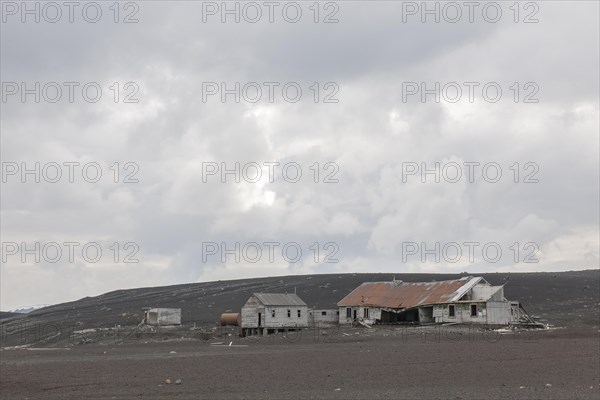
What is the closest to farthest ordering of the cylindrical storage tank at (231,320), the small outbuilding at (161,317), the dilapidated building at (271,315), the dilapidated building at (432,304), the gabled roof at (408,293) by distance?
the dilapidated building at (432,304), the gabled roof at (408,293), the dilapidated building at (271,315), the small outbuilding at (161,317), the cylindrical storage tank at (231,320)

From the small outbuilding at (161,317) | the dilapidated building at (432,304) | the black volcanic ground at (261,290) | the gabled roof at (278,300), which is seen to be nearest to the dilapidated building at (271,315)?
the gabled roof at (278,300)

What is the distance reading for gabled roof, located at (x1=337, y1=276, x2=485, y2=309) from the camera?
62625mm

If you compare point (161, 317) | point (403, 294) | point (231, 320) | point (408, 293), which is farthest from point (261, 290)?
point (408, 293)

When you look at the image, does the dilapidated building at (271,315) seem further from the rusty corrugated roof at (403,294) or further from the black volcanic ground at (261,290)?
the black volcanic ground at (261,290)

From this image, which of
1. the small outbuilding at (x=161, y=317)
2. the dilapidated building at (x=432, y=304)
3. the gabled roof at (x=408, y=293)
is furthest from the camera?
the small outbuilding at (x=161, y=317)

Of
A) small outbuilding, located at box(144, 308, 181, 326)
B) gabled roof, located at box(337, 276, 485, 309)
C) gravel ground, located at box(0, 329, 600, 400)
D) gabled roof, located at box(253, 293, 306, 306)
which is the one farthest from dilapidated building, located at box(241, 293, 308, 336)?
gravel ground, located at box(0, 329, 600, 400)

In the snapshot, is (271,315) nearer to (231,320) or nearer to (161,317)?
(231,320)

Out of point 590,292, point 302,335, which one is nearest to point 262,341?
point 302,335

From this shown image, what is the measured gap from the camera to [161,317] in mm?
66062

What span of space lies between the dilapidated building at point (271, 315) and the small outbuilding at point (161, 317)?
6.72 metres

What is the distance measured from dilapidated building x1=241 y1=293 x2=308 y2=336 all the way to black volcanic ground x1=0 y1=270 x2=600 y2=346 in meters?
9.36

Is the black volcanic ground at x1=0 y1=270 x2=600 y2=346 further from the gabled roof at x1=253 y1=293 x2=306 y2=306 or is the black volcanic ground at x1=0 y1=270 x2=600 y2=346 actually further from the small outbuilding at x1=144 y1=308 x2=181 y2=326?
the gabled roof at x1=253 y1=293 x2=306 y2=306

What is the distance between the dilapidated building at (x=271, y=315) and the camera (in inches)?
2509

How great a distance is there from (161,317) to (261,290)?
113ft
